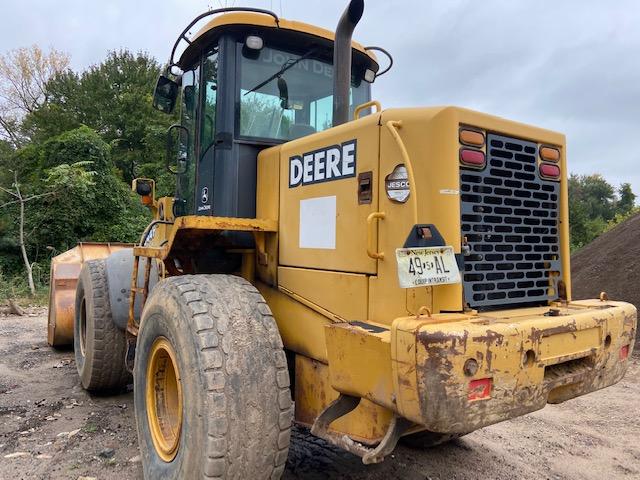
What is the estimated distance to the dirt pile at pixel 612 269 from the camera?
394 inches

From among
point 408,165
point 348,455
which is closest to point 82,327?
point 348,455

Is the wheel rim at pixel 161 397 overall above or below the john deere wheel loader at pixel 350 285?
below

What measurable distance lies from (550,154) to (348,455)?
2.39 meters

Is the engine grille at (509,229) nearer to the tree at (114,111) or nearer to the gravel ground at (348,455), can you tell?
the gravel ground at (348,455)

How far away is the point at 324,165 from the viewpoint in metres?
3.09

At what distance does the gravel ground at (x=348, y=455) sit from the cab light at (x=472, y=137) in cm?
218

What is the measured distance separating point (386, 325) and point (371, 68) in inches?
99.7

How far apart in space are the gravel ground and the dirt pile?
16.7 feet

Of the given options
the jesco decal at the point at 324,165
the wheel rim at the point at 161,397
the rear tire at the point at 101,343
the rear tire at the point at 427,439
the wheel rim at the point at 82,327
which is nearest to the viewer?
the jesco decal at the point at 324,165

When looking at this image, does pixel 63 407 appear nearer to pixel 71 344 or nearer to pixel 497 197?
pixel 71 344

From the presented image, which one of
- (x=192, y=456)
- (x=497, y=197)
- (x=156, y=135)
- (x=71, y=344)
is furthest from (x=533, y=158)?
(x=156, y=135)

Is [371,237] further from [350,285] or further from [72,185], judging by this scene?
[72,185]

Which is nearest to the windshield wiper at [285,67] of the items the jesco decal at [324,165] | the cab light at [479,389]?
the jesco decal at [324,165]

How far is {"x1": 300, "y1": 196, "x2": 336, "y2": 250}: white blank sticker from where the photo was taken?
302 cm
